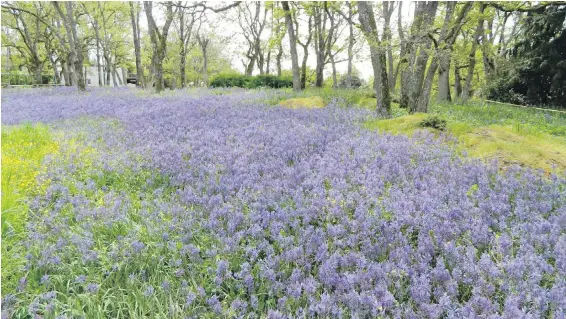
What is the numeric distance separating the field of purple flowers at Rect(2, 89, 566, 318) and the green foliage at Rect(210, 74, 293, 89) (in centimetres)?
1969

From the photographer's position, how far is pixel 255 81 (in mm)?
24719

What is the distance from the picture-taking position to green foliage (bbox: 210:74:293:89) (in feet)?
80.8

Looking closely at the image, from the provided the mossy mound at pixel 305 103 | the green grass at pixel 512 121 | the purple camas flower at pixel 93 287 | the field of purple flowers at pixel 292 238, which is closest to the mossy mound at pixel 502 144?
the field of purple flowers at pixel 292 238

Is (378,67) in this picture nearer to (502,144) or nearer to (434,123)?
(434,123)

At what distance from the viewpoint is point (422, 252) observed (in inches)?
112

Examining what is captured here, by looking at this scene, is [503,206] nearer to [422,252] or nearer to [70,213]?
[422,252]

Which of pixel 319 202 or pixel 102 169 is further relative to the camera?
pixel 102 169

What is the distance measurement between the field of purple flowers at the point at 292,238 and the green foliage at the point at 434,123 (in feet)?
5.44

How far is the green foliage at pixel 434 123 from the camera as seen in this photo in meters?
7.03

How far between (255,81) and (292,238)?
891 inches

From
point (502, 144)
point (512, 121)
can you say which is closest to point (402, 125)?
point (502, 144)

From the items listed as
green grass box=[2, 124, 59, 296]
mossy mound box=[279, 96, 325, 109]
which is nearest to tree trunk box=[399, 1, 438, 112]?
mossy mound box=[279, 96, 325, 109]

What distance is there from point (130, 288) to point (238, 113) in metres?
6.67

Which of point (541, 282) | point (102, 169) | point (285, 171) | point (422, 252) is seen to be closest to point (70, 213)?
point (102, 169)
